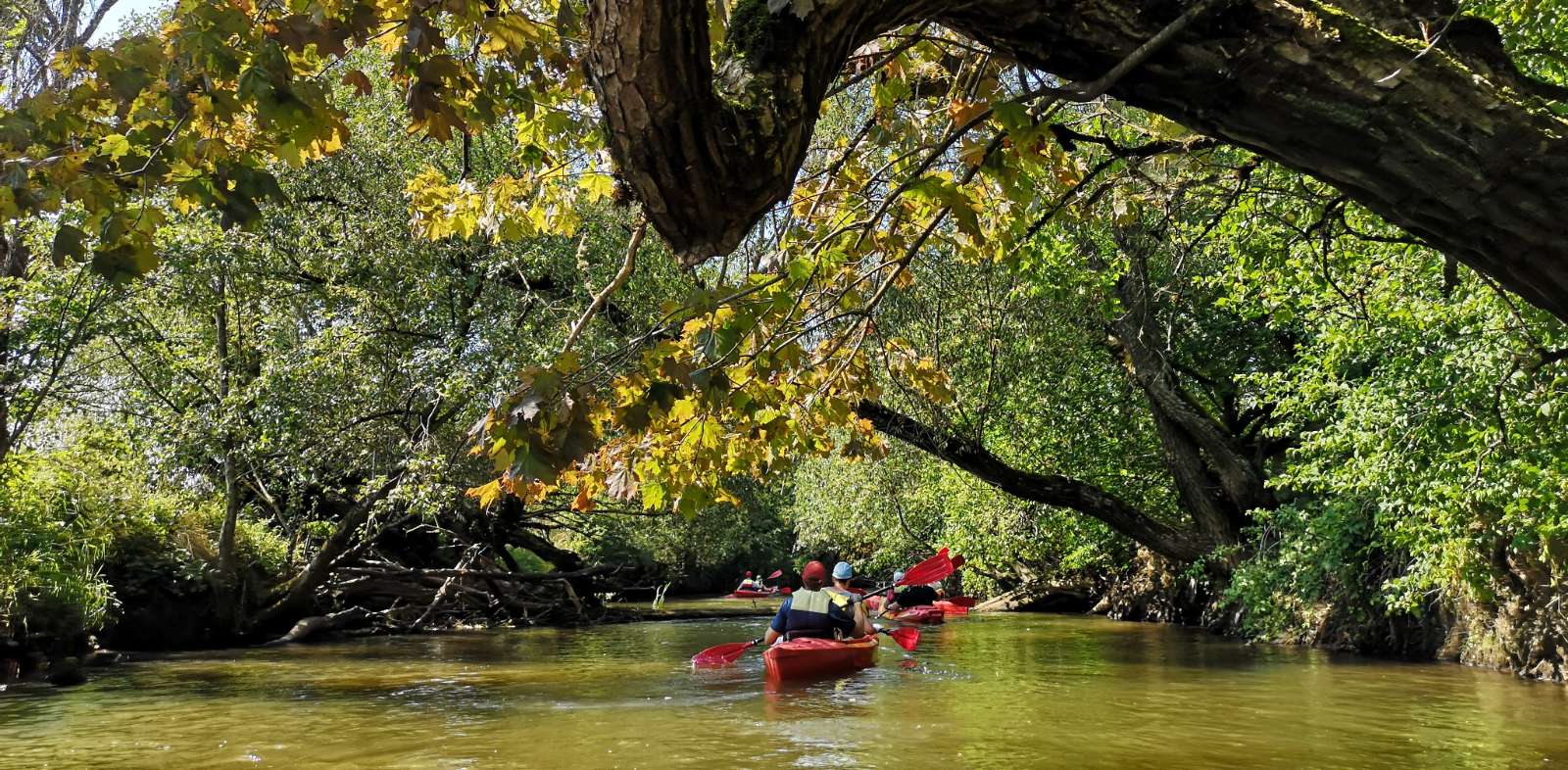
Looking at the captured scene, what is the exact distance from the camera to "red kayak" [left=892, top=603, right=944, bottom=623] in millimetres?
18805

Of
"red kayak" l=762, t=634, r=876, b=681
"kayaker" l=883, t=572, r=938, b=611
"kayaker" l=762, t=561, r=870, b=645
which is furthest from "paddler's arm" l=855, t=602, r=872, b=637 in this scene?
"kayaker" l=883, t=572, r=938, b=611

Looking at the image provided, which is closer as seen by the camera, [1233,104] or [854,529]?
[1233,104]

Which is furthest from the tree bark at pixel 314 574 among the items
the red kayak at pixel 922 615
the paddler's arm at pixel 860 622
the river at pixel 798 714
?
the red kayak at pixel 922 615

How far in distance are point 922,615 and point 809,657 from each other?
28.1 feet

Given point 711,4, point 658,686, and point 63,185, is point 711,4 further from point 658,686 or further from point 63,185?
point 658,686

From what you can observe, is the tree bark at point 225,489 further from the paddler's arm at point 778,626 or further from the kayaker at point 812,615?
the kayaker at point 812,615

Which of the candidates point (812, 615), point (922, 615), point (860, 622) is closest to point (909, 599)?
point (922, 615)

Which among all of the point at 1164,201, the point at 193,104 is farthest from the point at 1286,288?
the point at 193,104

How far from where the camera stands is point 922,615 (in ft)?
63.5

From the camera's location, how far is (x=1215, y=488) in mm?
17266

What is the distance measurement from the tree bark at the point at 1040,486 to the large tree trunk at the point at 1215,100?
11790 millimetres

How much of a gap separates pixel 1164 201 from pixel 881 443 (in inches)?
71.5

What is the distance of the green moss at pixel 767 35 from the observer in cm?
237

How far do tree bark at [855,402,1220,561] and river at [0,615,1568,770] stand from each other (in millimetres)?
2575
